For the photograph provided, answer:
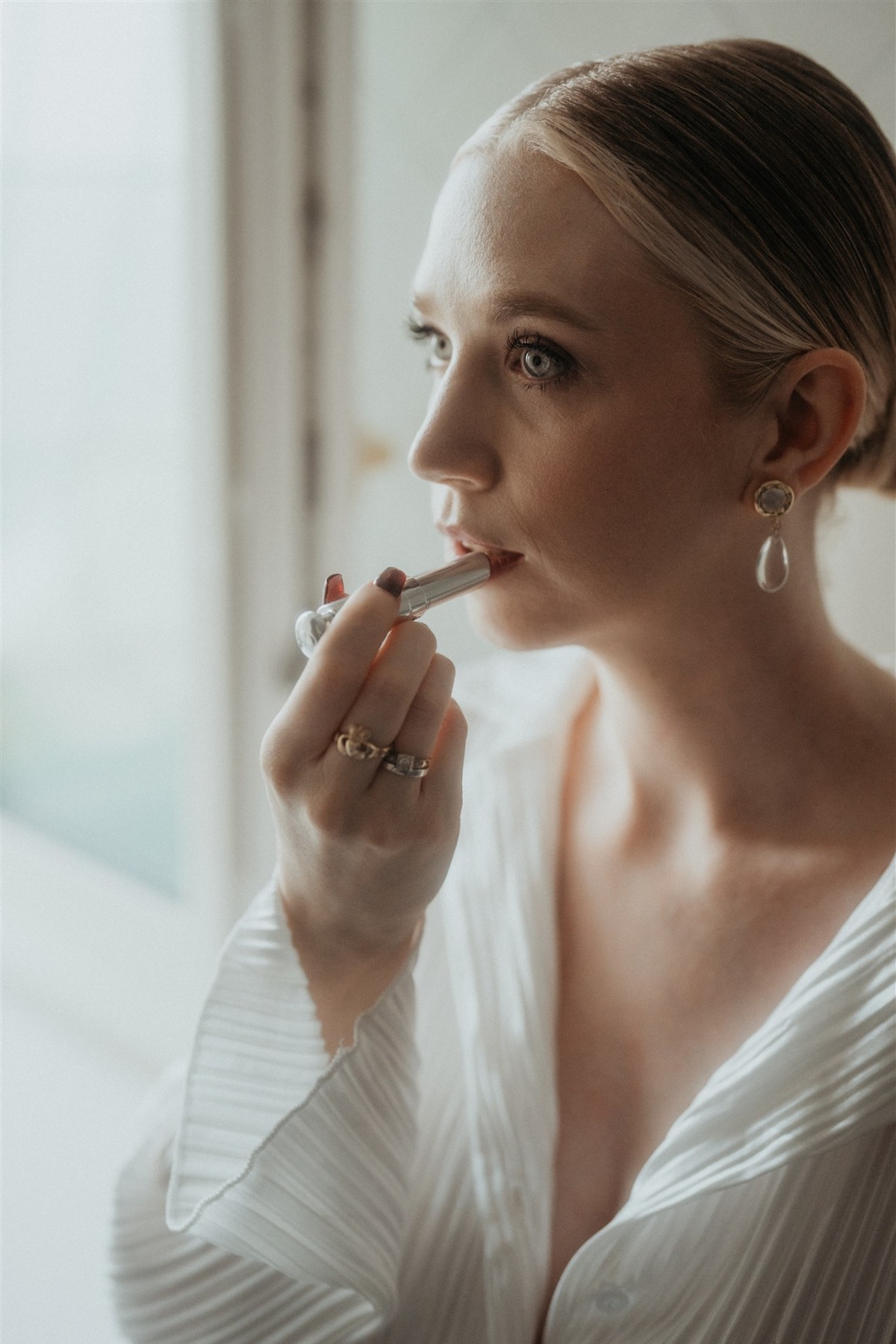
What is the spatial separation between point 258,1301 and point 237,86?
4.55 ft

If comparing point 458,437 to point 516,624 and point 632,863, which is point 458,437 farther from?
point 632,863

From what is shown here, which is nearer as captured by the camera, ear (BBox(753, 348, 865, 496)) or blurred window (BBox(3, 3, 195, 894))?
ear (BBox(753, 348, 865, 496))

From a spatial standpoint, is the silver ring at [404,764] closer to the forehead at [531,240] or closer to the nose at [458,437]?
the nose at [458,437]

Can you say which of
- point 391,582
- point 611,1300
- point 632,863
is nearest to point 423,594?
point 391,582

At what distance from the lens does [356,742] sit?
0.73 m

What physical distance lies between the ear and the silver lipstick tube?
217 mm

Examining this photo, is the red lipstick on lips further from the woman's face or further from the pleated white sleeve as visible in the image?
the pleated white sleeve

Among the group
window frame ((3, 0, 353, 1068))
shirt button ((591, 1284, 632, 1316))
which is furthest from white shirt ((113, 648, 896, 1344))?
window frame ((3, 0, 353, 1068))

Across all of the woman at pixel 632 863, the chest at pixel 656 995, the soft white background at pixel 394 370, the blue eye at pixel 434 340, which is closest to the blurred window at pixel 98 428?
the soft white background at pixel 394 370

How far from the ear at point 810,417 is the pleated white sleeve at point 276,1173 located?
461mm

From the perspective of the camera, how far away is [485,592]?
2.89ft

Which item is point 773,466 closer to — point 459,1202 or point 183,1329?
point 459,1202

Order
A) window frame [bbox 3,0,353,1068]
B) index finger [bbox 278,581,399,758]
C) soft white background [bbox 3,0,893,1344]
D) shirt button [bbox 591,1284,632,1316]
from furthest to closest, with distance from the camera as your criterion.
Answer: window frame [bbox 3,0,353,1068], soft white background [bbox 3,0,893,1344], shirt button [bbox 591,1284,632,1316], index finger [bbox 278,581,399,758]

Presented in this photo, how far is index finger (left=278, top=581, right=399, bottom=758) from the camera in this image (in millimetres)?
718
